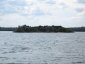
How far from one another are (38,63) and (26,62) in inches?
63.6

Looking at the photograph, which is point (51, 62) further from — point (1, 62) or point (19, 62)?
point (1, 62)

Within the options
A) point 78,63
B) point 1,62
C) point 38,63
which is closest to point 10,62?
point 1,62

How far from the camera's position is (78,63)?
111 ft

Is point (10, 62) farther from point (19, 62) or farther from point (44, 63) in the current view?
point (44, 63)

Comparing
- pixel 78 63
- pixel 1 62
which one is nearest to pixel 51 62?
pixel 78 63

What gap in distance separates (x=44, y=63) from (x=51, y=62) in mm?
1045

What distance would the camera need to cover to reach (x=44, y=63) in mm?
34188

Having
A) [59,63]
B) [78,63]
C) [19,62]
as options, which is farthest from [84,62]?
[19,62]

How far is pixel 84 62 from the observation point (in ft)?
113

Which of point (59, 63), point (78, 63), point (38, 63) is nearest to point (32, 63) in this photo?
point (38, 63)

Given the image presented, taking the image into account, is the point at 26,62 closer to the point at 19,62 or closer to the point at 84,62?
the point at 19,62

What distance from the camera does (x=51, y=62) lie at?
3481 centimetres

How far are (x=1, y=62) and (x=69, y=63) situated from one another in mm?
8066

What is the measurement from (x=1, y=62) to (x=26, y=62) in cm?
297
